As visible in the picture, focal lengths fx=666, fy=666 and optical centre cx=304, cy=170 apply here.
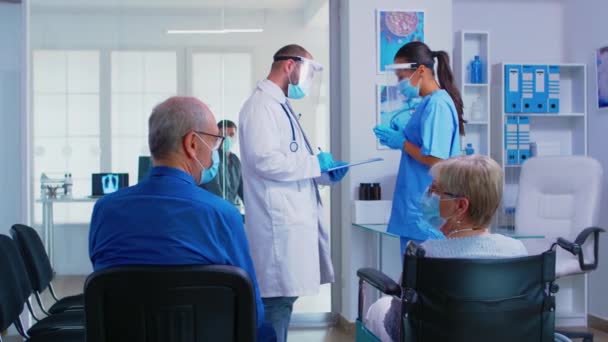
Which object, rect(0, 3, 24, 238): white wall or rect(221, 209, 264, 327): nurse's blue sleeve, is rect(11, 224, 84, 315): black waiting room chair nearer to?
rect(0, 3, 24, 238): white wall

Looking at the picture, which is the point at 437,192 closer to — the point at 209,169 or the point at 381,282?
the point at 381,282

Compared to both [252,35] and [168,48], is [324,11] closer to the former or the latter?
[252,35]

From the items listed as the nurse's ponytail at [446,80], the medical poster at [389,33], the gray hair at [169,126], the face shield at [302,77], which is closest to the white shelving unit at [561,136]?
the medical poster at [389,33]

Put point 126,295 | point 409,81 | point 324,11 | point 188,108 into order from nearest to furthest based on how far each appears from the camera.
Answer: point 126,295
point 188,108
point 409,81
point 324,11

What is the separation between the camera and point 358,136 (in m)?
4.29

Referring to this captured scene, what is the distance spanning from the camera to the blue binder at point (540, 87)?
4.67 meters

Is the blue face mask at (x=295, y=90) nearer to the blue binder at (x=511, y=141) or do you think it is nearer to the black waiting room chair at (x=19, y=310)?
the black waiting room chair at (x=19, y=310)

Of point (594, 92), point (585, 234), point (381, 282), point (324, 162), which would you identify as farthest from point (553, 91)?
point (381, 282)

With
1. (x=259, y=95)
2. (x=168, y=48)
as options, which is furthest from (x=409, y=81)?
(x=168, y=48)

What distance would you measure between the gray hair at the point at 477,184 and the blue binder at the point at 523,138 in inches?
117

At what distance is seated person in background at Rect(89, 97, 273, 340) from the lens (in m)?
1.53

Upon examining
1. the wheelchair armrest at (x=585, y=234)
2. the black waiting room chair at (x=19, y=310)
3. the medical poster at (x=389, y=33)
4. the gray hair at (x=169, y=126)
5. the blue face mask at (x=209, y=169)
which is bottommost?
the black waiting room chair at (x=19, y=310)

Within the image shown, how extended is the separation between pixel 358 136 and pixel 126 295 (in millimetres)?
2984

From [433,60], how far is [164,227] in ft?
6.03
